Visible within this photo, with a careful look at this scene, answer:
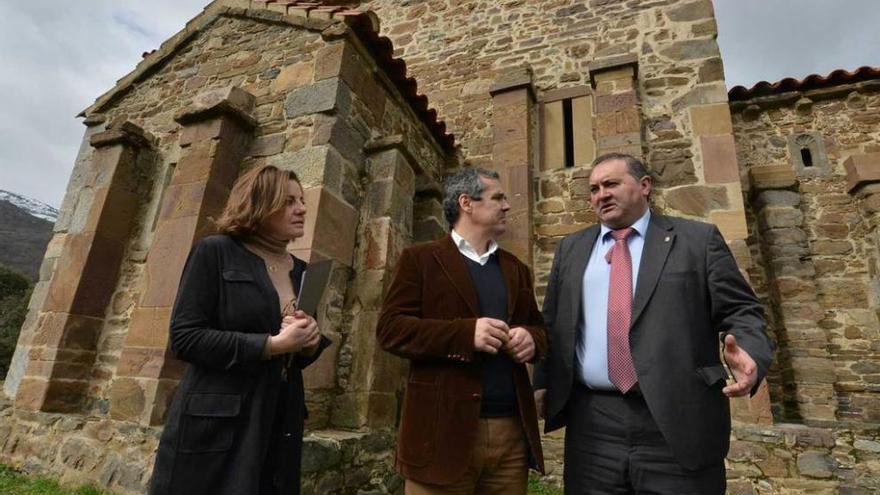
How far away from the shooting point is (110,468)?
2961 mm

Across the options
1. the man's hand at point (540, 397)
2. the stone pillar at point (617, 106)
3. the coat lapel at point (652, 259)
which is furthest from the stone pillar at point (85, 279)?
the stone pillar at point (617, 106)

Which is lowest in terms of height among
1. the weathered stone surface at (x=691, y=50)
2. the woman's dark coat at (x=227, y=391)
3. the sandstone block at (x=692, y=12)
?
the woman's dark coat at (x=227, y=391)

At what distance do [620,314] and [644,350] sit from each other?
0.19 meters

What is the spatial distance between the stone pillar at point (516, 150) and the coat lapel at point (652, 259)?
2787mm

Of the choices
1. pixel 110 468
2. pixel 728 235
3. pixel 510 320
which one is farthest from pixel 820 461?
→ pixel 110 468

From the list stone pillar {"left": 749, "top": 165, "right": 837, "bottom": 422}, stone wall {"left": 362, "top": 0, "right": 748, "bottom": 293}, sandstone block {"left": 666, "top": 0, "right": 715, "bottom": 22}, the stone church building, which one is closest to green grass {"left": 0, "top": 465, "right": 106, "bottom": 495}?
the stone church building

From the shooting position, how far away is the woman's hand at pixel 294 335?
63.4 inches

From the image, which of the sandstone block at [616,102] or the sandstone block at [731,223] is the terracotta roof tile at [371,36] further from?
the sandstone block at [731,223]

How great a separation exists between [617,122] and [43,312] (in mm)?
5904

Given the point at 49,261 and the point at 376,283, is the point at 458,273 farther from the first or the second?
the point at 49,261

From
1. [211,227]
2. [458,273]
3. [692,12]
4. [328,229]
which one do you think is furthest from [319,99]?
[692,12]

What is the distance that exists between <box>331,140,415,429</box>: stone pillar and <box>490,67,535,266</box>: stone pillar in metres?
1.33

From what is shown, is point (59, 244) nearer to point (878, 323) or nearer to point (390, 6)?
point (390, 6)

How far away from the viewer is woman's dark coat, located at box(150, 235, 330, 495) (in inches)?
60.1
